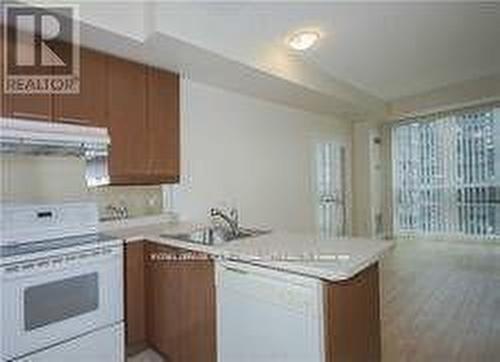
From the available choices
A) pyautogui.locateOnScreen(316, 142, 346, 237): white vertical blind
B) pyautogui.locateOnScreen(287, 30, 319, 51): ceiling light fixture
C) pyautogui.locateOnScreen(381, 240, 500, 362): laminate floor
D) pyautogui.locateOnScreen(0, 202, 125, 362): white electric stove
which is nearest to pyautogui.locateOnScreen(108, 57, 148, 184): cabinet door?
pyautogui.locateOnScreen(0, 202, 125, 362): white electric stove

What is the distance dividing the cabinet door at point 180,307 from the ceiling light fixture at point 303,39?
83.0 inches

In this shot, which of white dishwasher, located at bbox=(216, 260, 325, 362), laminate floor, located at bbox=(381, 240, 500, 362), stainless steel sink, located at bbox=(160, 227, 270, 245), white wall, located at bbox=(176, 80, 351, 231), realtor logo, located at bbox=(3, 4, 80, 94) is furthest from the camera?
white wall, located at bbox=(176, 80, 351, 231)

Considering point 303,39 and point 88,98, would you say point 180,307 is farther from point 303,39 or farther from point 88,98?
point 303,39

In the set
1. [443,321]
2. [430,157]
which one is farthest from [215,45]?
[430,157]

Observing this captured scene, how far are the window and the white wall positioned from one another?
7.88 feet

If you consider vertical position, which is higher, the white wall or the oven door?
the white wall

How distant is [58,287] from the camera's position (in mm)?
2098

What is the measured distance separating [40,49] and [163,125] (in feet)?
3.38

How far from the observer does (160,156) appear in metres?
3.06

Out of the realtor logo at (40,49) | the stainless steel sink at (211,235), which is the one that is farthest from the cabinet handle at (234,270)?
the realtor logo at (40,49)

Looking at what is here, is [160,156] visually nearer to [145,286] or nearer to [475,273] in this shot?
[145,286]

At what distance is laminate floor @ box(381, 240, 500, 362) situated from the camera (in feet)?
8.67

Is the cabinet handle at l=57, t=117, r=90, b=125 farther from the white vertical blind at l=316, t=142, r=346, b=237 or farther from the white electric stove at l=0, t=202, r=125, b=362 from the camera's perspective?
the white vertical blind at l=316, t=142, r=346, b=237

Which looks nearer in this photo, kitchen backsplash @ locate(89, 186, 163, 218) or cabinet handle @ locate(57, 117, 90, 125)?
cabinet handle @ locate(57, 117, 90, 125)
